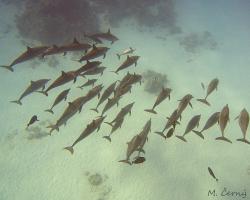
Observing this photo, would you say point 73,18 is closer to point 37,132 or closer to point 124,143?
point 37,132

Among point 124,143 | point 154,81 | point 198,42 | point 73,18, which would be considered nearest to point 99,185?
point 124,143

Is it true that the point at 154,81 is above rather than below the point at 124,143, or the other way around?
above

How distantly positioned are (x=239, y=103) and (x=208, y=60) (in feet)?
15.3

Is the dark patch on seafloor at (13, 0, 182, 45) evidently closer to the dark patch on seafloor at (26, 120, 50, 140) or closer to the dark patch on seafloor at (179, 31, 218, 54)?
the dark patch on seafloor at (179, 31, 218, 54)

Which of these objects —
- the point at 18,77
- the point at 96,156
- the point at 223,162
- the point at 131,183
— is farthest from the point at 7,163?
the point at 223,162

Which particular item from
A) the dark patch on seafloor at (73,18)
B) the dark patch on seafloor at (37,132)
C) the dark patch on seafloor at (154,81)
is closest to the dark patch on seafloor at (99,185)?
the dark patch on seafloor at (37,132)

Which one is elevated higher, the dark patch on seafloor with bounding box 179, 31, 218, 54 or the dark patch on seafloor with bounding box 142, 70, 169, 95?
the dark patch on seafloor with bounding box 179, 31, 218, 54

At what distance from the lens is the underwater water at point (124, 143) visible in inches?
404

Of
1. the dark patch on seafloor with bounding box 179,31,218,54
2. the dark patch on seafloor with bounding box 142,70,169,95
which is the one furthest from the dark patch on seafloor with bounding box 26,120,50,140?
the dark patch on seafloor with bounding box 179,31,218,54

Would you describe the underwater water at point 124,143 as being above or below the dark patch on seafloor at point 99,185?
above

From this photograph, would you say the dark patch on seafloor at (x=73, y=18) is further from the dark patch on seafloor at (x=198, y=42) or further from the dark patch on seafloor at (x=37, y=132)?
the dark patch on seafloor at (x=37, y=132)

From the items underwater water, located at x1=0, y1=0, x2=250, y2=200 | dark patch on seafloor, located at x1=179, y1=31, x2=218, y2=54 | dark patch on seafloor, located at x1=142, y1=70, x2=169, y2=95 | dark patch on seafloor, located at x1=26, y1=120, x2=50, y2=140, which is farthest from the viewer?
dark patch on seafloor, located at x1=179, y1=31, x2=218, y2=54

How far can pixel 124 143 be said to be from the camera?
11820 mm

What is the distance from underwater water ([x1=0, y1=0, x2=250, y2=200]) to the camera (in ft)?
33.7
